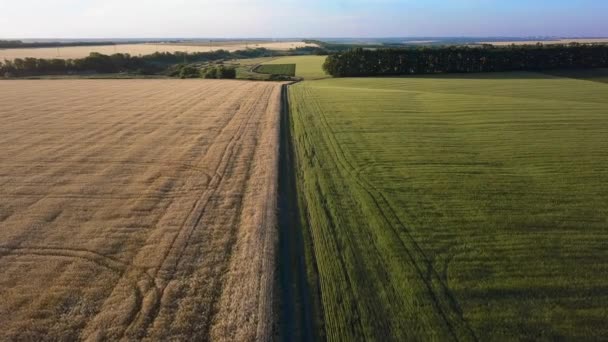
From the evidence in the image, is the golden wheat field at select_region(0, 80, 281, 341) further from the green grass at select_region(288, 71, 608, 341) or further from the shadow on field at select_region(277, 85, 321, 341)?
the green grass at select_region(288, 71, 608, 341)

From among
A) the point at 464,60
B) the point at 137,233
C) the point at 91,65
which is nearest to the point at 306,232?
the point at 137,233

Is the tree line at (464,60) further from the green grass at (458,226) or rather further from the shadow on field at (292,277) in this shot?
the shadow on field at (292,277)

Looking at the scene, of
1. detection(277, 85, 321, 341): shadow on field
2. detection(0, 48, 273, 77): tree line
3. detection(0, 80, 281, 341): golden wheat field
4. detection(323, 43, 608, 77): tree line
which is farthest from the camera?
detection(0, 48, 273, 77): tree line

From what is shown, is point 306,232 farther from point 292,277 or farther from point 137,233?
point 137,233

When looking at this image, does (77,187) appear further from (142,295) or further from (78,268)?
(142,295)

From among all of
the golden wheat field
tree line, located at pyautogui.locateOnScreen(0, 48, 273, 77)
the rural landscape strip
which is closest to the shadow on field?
the rural landscape strip

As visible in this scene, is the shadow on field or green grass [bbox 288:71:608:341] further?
green grass [bbox 288:71:608:341]
